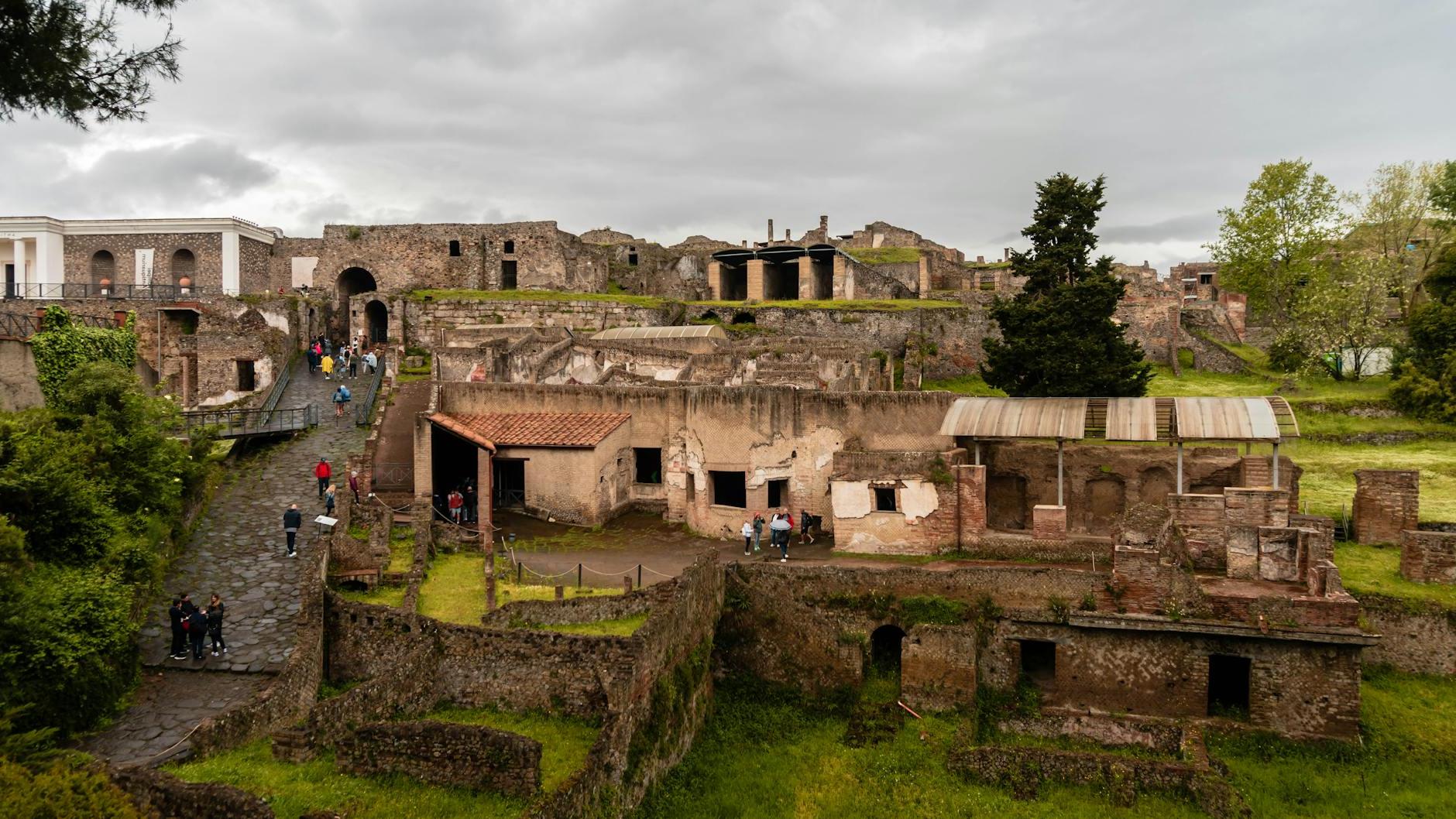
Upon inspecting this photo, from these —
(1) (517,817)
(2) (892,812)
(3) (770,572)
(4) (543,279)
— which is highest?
(4) (543,279)

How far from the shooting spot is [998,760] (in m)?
14.7

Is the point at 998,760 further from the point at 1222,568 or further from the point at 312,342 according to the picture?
the point at 312,342

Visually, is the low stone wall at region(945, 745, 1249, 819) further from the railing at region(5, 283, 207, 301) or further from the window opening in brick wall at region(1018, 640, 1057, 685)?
the railing at region(5, 283, 207, 301)

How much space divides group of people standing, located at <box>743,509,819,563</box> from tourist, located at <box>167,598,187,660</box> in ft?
32.7

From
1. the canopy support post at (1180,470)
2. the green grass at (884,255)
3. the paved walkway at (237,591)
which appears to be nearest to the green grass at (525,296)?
the green grass at (884,255)

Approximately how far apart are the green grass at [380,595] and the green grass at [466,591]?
0.35m

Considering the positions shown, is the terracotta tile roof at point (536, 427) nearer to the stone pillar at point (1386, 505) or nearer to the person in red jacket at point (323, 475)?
the person in red jacket at point (323, 475)

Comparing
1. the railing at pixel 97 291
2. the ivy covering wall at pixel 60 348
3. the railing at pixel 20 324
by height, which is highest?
the railing at pixel 97 291

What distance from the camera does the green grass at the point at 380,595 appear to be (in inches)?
613

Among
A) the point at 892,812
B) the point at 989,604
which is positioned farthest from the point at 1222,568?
the point at 892,812

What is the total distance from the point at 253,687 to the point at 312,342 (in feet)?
81.6

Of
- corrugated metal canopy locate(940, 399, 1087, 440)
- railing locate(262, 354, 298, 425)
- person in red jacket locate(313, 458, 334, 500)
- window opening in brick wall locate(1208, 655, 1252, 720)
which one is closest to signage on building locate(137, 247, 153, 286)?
railing locate(262, 354, 298, 425)

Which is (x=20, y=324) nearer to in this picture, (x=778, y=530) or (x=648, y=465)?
(x=648, y=465)

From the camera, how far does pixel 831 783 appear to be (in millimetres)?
14695
